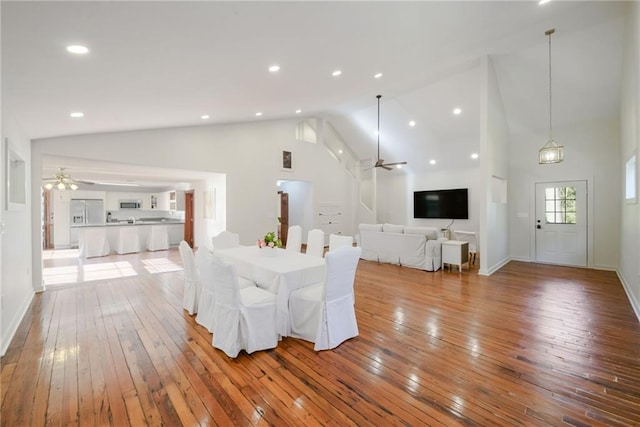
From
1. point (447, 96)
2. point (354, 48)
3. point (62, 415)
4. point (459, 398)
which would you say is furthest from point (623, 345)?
point (447, 96)

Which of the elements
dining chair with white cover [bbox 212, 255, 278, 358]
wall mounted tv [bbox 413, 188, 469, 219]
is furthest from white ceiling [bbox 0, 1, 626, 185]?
wall mounted tv [bbox 413, 188, 469, 219]

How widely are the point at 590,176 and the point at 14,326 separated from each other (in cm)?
1030

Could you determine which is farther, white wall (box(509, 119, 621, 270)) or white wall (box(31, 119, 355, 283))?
white wall (box(509, 119, 621, 270))

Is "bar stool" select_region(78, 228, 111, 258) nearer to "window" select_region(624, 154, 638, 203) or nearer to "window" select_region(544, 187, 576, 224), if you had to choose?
"window" select_region(624, 154, 638, 203)

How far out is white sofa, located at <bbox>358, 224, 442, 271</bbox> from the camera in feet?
20.0

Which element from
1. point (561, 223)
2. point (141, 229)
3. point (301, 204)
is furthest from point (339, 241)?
point (141, 229)

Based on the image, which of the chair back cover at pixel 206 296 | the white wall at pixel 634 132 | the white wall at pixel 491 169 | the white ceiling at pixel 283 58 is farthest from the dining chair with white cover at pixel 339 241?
the white wall at pixel 634 132

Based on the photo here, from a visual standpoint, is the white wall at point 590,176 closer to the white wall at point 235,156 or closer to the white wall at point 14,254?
the white wall at point 235,156

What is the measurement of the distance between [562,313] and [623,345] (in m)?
0.88

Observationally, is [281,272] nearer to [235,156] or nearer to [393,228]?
[393,228]

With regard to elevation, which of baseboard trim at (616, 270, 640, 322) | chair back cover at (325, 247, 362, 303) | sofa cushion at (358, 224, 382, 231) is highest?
sofa cushion at (358, 224, 382, 231)

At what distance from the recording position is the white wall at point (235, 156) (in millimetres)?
4973

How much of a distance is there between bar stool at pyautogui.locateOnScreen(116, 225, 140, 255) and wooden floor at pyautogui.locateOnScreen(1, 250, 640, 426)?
4006 mm

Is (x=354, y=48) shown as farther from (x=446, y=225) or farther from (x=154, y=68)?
(x=446, y=225)
